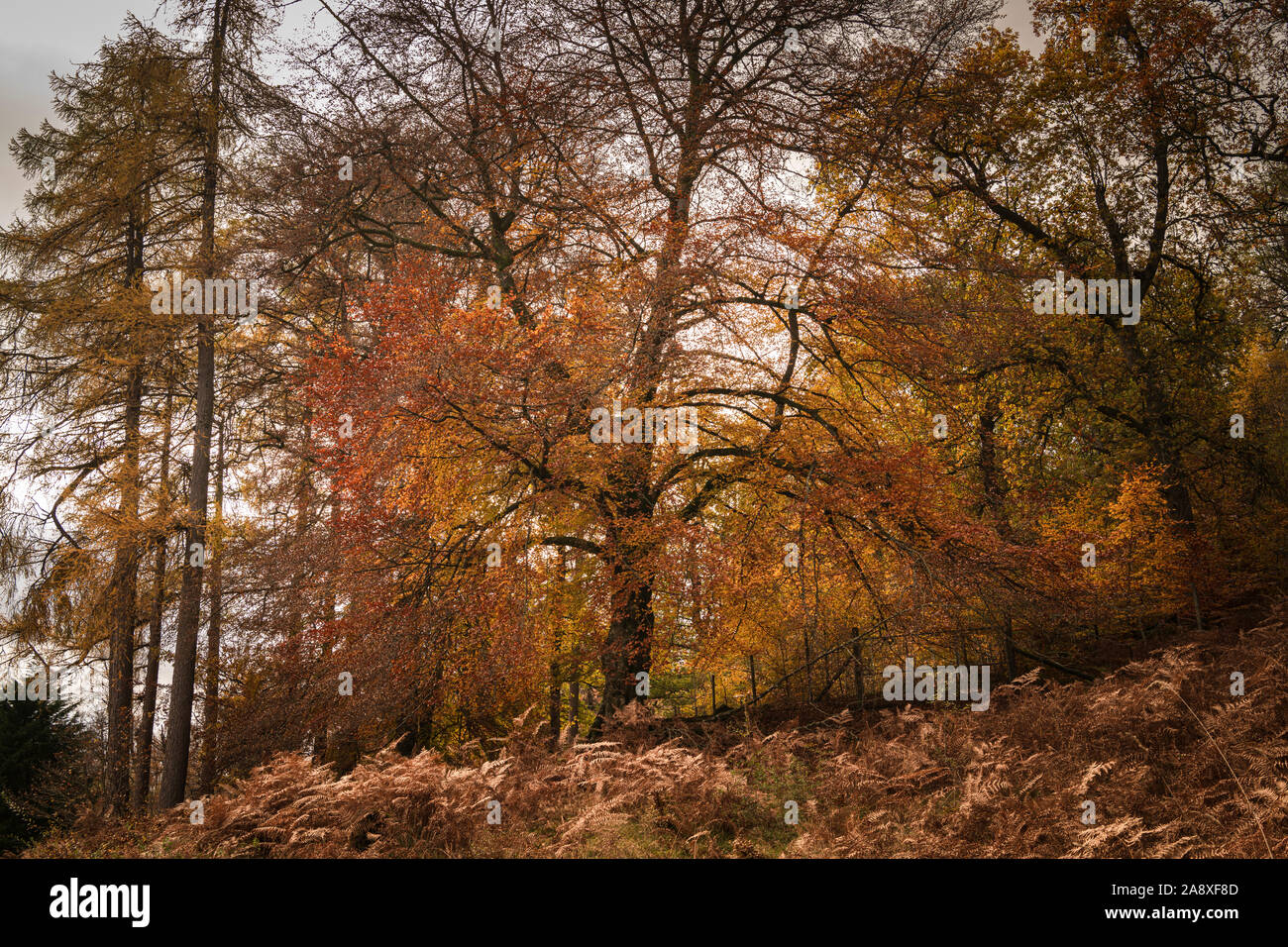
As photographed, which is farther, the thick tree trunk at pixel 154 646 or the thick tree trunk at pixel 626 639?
the thick tree trunk at pixel 154 646

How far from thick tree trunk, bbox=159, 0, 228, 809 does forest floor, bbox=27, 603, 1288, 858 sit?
641 centimetres

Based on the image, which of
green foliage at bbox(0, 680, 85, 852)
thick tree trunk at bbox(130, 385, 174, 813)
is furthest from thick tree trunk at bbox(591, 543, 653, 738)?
green foliage at bbox(0, 680, 85, 852)

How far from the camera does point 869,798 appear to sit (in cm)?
646

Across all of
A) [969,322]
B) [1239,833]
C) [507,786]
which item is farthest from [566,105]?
[1239,833]

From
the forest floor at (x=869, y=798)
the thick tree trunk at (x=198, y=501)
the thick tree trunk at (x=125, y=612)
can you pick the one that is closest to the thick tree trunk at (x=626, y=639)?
the forest floor at (x=869, y=798)

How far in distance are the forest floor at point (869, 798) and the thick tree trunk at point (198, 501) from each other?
Result: 641cm

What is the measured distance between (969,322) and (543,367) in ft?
20.8

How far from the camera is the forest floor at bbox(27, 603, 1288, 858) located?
523 cm

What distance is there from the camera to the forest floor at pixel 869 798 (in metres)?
5.23

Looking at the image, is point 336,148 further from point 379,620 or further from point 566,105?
point 379,620

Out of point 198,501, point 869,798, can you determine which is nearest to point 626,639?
point 869,798

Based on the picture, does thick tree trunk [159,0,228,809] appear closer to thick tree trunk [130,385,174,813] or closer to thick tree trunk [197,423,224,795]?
thick tree trunk [197,423,224,795]

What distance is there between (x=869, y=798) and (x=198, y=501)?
1226 centimetres

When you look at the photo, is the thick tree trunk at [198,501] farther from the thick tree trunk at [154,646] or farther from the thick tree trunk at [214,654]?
the thick tree trunk at [154,646]
